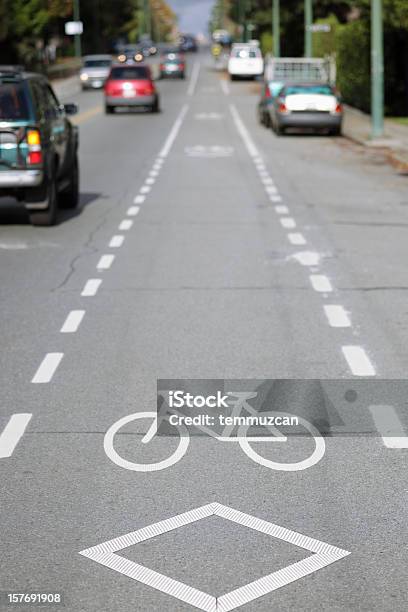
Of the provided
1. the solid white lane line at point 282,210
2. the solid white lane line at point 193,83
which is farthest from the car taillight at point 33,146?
the solid white lane line at point 193,83

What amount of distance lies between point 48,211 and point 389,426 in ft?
32.1

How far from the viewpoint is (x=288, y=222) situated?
53.8 feet

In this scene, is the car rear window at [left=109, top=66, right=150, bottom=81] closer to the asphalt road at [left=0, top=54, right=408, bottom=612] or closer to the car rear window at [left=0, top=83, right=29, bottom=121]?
the asphalt road at [left=0, top=54, right=408, bottom=612]

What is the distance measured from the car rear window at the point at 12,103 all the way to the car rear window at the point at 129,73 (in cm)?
3185

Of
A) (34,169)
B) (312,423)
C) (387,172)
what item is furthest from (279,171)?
(312,423)

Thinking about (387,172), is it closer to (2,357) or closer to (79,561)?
(2,357)

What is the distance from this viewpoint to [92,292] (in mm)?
11328

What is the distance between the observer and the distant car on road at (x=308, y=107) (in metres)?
33.7

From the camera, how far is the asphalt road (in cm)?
498

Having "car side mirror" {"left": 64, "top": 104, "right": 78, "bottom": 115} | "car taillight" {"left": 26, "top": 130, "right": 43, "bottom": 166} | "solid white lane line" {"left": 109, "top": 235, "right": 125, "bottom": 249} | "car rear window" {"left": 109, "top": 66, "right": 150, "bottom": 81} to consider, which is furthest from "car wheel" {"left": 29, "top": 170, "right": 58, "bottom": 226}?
"car rear window" {"left": 109, "top": 66, "right": 150, "bottom": 81}

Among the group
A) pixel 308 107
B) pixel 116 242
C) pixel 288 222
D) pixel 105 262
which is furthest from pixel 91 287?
pixel 308 107

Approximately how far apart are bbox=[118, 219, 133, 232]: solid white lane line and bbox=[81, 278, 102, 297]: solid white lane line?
3888 millimetres

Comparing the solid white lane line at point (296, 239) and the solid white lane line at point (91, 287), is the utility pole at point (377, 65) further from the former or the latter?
the solid white lane line at point (91, 287)

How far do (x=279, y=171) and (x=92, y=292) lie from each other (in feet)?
44.4
